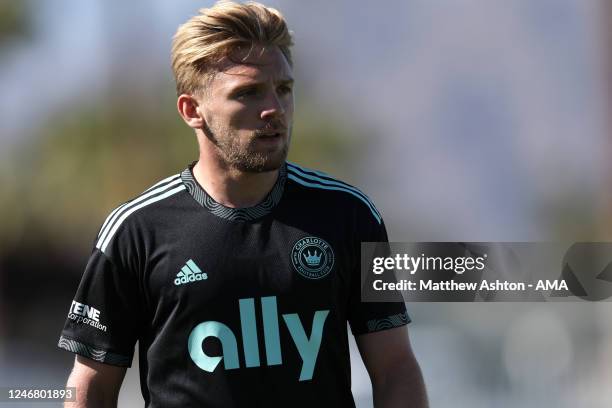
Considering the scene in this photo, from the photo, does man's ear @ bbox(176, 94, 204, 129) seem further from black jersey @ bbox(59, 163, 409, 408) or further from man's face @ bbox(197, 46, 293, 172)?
black jersey @ bbox(59, 163, 409, 408)

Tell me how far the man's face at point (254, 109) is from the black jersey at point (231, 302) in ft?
0.53

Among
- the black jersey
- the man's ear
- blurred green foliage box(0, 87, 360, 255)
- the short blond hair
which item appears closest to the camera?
the black jersey

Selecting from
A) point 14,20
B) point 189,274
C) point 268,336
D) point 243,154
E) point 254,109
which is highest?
point 14,20

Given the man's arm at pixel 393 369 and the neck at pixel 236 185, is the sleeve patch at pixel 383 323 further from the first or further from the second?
the neck at pixel 236 185

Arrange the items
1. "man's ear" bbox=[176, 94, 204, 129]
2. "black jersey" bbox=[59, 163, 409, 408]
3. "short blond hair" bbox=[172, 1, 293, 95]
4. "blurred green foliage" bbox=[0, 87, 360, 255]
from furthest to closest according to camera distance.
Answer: "blurred green foliage" bbox=[0, 87, 360, 255], "man's ear" bbox=[176, 94, 204, 129], "short blond hair" bbox=[172, 1, 293, 95], "black jersey" bbox=[59, 163, 409, 408]

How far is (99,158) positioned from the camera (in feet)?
22.2

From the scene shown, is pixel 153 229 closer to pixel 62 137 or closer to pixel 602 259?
pixel 602 259

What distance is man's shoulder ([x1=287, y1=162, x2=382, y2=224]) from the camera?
8.51ft

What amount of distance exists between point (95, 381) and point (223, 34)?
1069 millimetres

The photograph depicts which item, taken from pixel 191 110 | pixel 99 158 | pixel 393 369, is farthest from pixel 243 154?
pixel 99 158

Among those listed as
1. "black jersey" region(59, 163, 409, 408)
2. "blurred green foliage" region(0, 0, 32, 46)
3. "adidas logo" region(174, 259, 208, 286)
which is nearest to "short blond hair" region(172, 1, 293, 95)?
"black jersey" region(59, 163, 409, 408)

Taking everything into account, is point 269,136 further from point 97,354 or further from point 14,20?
point 14,20

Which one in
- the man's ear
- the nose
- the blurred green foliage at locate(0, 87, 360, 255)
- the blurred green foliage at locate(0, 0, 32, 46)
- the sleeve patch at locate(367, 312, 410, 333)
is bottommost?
→ the sleeve patch at locate(367, 312, 410, 333)

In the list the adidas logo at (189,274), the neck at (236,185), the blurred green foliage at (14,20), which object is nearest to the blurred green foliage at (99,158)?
the blurred green foliage at (14,20)
